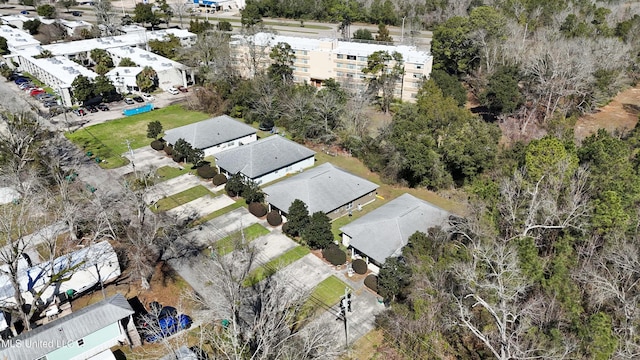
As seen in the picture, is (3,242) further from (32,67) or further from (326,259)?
(32,67)

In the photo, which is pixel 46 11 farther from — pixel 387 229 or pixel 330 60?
pixel 387 229

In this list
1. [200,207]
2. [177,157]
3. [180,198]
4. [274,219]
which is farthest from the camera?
[177,157]

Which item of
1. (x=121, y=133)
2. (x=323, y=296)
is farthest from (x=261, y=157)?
(x=121, y=133)

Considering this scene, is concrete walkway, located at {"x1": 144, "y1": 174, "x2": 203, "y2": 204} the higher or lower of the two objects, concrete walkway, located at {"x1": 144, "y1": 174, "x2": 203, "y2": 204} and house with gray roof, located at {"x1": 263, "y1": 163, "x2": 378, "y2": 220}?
the lower

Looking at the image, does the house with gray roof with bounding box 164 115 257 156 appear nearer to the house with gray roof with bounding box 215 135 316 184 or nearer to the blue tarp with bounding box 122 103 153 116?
the house with gray roof with bounding box 215 135 316 184

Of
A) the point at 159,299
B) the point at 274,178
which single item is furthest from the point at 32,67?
the point at 159,299

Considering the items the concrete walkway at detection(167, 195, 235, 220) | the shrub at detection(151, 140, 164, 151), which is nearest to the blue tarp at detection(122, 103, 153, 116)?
the shrub at detection(151, 140, 164, 151)
